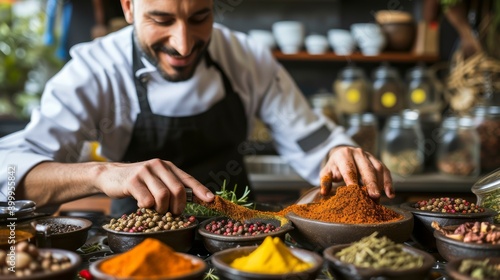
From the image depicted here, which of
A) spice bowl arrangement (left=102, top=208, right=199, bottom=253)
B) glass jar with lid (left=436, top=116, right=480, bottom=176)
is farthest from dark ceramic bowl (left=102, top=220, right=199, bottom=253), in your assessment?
glass jar with lid (left=436, top=116, right=480, bottom=176)

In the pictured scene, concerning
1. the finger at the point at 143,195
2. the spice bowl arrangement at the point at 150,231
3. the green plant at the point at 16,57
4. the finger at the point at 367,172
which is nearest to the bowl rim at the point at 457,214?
the finger at the point at 367,172

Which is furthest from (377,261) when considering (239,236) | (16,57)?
(16,57)

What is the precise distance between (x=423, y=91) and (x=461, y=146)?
450mm

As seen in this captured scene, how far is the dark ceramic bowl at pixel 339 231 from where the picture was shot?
137 cm

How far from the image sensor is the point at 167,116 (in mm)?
2273

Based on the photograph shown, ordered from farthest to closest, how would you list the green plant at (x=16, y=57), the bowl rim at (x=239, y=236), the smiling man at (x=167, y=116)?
the green plant at (x=16, y=57) < the smiling man at (x=167, y=116) < the bowl rim at (x=239, y=236)

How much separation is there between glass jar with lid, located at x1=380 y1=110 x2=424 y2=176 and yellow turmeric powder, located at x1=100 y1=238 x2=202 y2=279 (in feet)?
8.16

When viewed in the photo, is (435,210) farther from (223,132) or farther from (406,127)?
(406,127)

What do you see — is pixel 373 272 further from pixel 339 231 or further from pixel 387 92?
pixel 387 92

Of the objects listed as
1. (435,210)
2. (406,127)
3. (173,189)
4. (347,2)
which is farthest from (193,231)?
(347,2)

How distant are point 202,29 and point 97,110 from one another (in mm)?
593

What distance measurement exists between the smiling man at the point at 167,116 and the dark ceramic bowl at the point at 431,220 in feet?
0.45

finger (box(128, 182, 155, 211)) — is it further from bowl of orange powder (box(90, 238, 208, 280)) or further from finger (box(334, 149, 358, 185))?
finger (box(334, 149, 358, 185))

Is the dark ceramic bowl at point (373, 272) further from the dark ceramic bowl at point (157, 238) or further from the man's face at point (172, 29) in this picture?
the man's face at point (172, 29)
